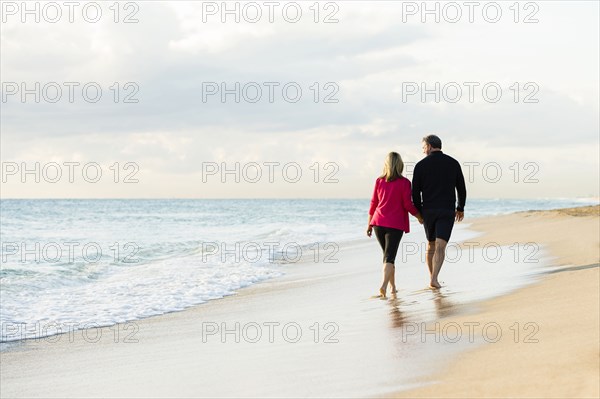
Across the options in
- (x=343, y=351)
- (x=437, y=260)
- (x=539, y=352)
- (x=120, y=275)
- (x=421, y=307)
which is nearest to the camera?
(x=539, y=352)

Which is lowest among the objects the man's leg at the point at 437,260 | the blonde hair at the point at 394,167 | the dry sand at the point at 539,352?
the dry sand at the point at 539,352

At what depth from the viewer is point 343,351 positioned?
5633 millimetres

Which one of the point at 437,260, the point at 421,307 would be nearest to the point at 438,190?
the point at 437,260

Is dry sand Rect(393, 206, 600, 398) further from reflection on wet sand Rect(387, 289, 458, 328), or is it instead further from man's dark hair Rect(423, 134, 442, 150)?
man's dark hair Rect(423, 134, 442, 150)

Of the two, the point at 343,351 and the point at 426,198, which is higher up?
the point at 426,198

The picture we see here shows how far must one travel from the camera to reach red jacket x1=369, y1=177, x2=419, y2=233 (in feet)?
29.6

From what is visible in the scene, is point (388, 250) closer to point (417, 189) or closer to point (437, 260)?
point (437, 260)

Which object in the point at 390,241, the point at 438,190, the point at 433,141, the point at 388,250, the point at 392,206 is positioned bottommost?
the point at 388,250

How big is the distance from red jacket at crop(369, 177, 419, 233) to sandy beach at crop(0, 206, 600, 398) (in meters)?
0.95

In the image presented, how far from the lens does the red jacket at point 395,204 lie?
9008mm

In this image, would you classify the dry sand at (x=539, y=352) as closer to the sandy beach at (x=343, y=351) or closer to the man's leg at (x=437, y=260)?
the sandy beach at (x=343, y=351)

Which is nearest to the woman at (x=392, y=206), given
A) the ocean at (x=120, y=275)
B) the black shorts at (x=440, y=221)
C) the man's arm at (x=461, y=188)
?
the black shorts at (x=440, y=221)

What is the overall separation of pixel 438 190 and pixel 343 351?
392cm

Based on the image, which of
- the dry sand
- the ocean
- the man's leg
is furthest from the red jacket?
the ocean
